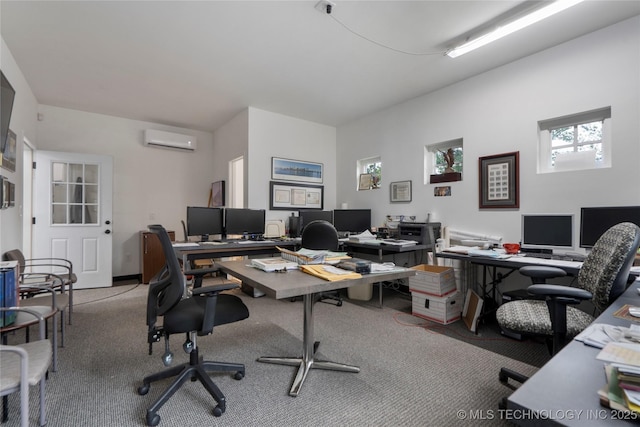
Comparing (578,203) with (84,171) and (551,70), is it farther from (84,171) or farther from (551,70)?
(84,171)

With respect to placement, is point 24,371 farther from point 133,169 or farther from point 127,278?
point 133,169

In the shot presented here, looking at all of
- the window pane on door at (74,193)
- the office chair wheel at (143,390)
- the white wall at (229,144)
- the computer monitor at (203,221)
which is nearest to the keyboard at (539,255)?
the office chair wheel at (143,390)

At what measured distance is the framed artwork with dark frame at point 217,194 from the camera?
5.34 metres

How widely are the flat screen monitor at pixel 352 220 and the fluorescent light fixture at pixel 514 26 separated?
2431 mm

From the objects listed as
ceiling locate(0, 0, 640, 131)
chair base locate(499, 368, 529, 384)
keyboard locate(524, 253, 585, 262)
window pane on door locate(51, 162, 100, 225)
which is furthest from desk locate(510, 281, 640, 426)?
window pane on door locate(51, 162, 100, 225)

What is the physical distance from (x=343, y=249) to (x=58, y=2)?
3813 mm

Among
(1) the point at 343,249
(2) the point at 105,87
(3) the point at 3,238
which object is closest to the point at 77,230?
(3) the point at 3,238

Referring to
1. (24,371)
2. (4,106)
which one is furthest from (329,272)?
(4,106)

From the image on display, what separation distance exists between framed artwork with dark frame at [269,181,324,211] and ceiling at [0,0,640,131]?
4.42 feet

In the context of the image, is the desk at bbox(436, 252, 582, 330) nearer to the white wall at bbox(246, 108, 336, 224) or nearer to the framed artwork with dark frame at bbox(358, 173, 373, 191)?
the framed artwork with dark frame at bbox(358, 173, 373, 191)

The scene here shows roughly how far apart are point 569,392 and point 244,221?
370 cm

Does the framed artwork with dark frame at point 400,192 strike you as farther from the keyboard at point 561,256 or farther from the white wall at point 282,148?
the keyboard at point 561,256

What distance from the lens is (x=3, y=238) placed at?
2770mm

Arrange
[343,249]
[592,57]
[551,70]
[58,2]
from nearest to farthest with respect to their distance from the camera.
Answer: [58,2], [592,57], [551,70], [343,249]
